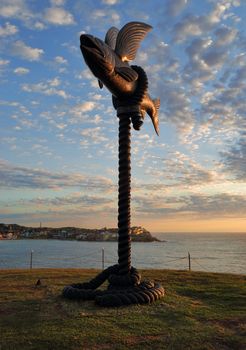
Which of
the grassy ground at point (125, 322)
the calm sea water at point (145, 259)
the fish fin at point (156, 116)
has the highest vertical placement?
the fish fin at point (156, 116)

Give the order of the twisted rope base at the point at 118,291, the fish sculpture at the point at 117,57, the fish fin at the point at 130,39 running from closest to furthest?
the fish sculpture at the point at 117,57, the twisted rope base at the point at 118,291, the fish fin at the point at 130,39

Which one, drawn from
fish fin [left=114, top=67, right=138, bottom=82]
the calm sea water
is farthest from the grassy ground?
the calm sea water

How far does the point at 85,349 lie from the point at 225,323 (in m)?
3.02

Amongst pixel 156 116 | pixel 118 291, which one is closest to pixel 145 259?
pixel 156 116

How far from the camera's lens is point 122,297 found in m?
8.91

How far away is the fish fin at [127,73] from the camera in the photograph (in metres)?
9.73

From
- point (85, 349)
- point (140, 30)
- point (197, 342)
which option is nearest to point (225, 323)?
point (197, 342)

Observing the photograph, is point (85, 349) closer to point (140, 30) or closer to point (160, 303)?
point (160, 303)

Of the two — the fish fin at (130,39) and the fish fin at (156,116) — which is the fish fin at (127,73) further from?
the fish fin at (156,116)

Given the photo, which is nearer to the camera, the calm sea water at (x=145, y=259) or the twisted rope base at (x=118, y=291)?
the twisted rope base at (x=118, y=291)

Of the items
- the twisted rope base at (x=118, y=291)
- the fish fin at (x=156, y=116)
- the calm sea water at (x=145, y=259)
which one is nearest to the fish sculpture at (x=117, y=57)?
the fish fin at (x=156, y=116)

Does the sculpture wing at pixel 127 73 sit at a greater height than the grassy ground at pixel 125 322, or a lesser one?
greater

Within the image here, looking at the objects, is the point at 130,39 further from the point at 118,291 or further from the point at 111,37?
the point at 118,291

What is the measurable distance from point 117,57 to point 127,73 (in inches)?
19.2
